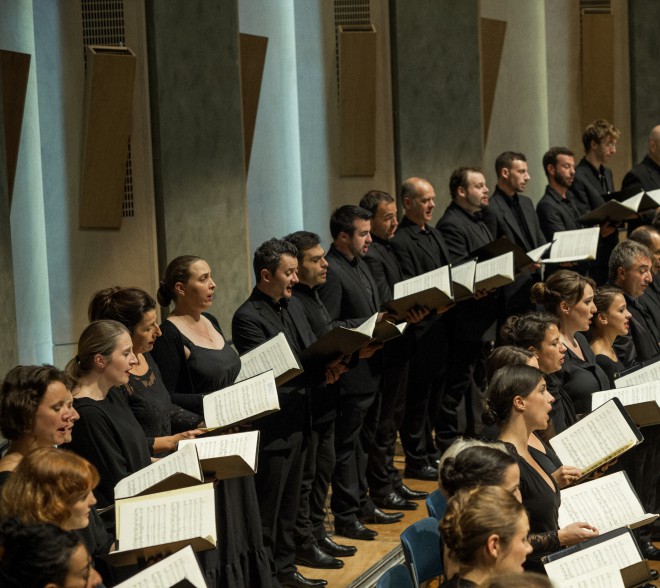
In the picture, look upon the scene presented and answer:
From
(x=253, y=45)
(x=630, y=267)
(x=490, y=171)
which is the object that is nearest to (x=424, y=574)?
(x=630, y=267)

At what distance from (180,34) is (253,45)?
1.21 metres

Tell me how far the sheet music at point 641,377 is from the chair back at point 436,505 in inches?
60.8

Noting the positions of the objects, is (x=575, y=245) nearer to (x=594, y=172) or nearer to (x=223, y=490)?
(x=594, y=172)

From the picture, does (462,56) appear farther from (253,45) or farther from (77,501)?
(77,501)

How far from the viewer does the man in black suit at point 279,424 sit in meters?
5.34

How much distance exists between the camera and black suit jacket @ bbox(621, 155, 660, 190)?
8.81 metres

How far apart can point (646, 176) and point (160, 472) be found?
19.3 ft

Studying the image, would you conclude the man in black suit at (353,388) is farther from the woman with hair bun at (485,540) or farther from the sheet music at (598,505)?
the woman with hair bun at (485,540)

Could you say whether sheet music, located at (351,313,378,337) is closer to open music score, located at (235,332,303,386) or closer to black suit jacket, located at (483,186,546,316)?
open music score, located at (235,332,303,386)

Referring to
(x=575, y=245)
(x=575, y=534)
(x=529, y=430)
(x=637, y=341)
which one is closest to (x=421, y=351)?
(x=575, y=245)

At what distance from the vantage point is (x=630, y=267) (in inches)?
262

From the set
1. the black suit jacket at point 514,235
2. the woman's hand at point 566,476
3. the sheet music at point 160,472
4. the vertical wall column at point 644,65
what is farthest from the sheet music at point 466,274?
the vertical wall column at point 644,65

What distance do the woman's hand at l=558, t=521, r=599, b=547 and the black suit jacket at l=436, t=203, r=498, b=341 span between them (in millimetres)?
3128


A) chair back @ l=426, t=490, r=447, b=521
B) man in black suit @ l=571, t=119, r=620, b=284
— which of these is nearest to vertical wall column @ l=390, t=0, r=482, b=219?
man in black suit @ l=571, t=119, r=620, b=284
